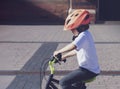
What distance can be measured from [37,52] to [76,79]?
7.00 metres

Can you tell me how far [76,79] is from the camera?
15.7ft

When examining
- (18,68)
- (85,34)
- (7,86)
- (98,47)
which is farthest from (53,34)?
(85,34)

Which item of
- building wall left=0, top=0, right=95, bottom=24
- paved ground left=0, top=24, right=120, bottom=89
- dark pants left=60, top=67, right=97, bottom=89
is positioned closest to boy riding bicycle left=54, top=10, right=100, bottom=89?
dark pants left=60, top=67, right=97, bottom=89

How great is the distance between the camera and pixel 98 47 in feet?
41.6

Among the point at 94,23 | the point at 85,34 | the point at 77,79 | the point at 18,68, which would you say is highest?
the point at 85,34

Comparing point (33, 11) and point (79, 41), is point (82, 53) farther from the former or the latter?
point (33, 11)

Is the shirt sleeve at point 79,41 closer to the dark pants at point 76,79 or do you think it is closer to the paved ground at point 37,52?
the dark pants at point 76,79

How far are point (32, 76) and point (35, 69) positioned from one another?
2.19 feet

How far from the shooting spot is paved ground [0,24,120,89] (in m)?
8.16

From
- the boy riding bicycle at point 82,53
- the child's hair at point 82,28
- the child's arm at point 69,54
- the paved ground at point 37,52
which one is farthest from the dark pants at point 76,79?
the paved ground at point 37,52

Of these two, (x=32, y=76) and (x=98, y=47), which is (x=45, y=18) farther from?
(x=32, y=76)

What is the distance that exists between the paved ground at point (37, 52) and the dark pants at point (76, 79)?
9.46 feet

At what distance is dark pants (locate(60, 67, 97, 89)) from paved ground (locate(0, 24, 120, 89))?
9.46ft

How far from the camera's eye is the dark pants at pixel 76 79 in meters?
4.75
